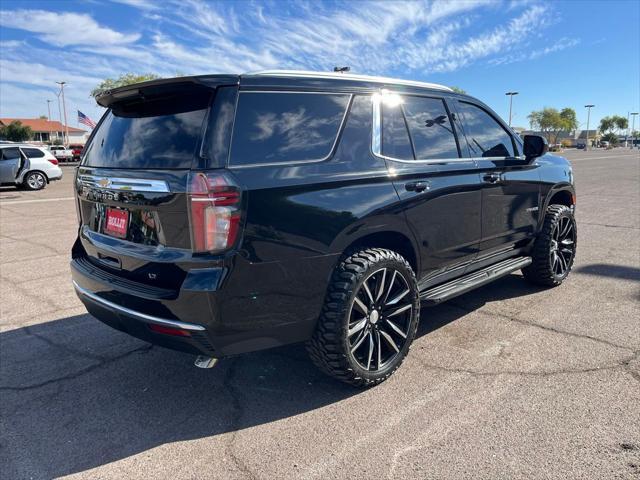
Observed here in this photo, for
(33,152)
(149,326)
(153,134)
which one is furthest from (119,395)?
(33,152)

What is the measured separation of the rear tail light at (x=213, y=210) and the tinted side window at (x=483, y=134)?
2.44m

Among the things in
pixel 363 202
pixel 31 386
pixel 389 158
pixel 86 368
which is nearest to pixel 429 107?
pixel 389 158

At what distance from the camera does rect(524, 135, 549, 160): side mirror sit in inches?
182

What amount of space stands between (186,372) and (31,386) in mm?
1020

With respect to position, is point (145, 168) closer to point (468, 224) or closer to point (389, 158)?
point (389, 158)

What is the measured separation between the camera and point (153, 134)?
110 inches

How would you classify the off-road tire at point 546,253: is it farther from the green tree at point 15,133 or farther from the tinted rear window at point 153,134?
the green tree at point 15,133

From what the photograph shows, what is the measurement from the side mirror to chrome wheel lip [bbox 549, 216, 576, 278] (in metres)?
0.83

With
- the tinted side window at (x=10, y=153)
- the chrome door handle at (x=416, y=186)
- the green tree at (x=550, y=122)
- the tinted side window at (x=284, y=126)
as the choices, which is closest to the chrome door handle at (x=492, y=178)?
the chrome door handle at (x=416, y=186)

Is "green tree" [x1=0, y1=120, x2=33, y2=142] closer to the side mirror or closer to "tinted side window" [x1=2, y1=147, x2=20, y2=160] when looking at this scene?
"tinted side window" [x1=2, y1=147, x2=20, y2=160]

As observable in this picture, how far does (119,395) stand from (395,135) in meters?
2.56

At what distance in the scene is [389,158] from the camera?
3273 millimetres

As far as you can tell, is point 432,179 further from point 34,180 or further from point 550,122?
point 550,122

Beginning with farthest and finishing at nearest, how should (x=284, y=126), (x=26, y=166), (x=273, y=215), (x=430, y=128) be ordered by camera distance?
(x=26, y=166) < (x=430, y=128) < (x=284, y=126) < (x=273, y=215)
